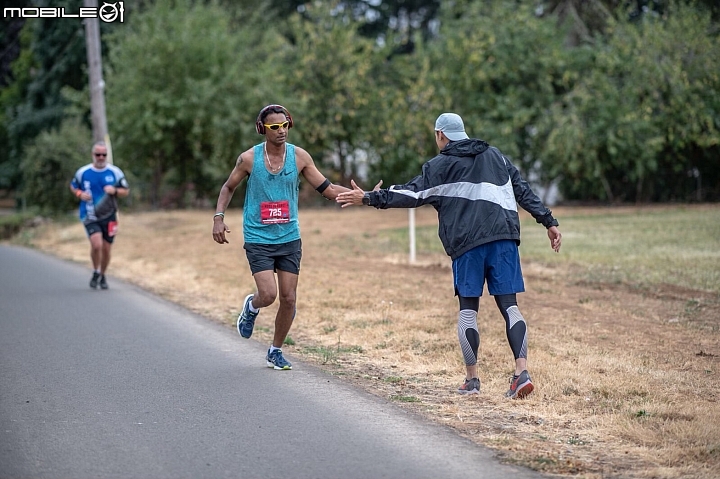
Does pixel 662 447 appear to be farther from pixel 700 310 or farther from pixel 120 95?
pixel 120 95

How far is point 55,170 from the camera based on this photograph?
29.7 metres

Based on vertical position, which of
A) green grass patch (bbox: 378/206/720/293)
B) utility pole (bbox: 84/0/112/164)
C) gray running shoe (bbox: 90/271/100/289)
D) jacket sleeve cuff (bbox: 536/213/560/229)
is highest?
utility pole (bbox: 84/0/112/164)

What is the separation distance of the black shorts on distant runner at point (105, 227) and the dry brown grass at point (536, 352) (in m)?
0.96

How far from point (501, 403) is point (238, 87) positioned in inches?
1028

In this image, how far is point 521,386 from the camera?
6641 millimetres

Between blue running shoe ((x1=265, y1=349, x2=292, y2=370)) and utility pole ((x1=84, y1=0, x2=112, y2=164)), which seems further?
utility pole ((x1=84, y1=0, x2=112, y2=164))

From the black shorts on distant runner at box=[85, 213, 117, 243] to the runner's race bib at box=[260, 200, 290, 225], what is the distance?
6601mm

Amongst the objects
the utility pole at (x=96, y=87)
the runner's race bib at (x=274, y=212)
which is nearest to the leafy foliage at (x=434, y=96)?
the utility pole at (x=96, y=87)

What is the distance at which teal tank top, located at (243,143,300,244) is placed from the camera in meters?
7.57

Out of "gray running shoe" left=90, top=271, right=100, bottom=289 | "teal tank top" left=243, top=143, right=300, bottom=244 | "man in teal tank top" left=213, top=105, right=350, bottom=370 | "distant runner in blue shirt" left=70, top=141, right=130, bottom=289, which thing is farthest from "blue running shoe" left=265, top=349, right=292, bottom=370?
"gray running shoe" left=90, top=271, right=100, bottom=289

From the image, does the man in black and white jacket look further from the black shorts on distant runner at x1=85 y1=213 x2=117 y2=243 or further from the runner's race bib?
the black shorts on distant runner at x1=85 y1=213 x2=117 y2=243

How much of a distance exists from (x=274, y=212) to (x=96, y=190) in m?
6.75

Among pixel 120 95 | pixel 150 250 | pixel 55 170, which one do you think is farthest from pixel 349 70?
pixel 150 250

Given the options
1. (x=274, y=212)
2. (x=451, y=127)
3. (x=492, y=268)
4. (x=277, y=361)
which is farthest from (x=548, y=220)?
(x=277, y=361)
